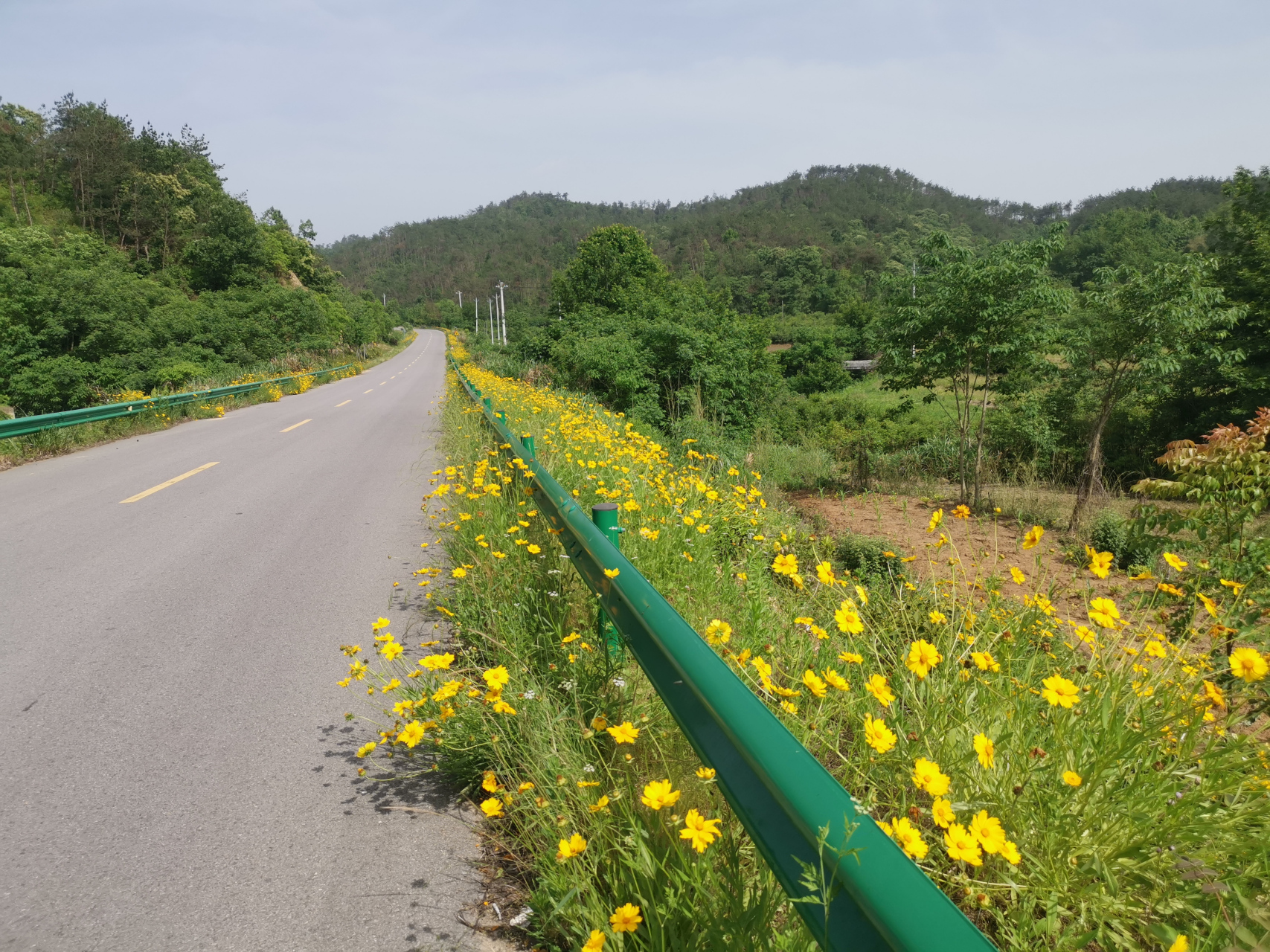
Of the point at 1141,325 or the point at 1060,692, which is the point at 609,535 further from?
the point at 1141,325

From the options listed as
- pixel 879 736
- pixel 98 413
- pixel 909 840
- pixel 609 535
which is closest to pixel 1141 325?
pixel 609 535

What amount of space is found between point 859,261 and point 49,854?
11953cm

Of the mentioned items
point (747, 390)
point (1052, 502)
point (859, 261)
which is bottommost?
point (1052, 502)

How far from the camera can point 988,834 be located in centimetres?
131

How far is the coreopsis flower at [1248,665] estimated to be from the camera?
5.37 feet

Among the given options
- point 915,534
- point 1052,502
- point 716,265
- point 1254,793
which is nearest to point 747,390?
point 1052,502

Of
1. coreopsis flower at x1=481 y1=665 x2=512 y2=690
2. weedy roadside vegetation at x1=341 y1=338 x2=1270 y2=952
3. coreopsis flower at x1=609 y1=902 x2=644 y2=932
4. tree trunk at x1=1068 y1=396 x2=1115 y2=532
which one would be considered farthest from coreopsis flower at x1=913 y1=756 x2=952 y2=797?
tree trunk at x1=1068 y1=396 x2=1115 y2=532

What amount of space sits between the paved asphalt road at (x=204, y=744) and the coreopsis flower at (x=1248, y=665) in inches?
81.4

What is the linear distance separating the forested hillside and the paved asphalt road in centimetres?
1832

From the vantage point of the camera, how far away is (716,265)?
359 feet

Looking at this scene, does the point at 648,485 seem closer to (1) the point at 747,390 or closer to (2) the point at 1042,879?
(2) the point at 1042,879

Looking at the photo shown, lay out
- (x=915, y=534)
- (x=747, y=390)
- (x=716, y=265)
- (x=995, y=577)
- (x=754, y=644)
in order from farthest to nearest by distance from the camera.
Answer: (x=716, y=265) < (x=747, y=390) < (x=915, y=534) < (x=754, y=644) < (x=995, y=577)

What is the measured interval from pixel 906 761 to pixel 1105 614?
72 centimetres

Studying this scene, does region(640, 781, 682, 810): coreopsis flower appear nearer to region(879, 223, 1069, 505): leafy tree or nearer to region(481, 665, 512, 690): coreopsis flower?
region(481, 665, 512, 690): coreopsis flower
